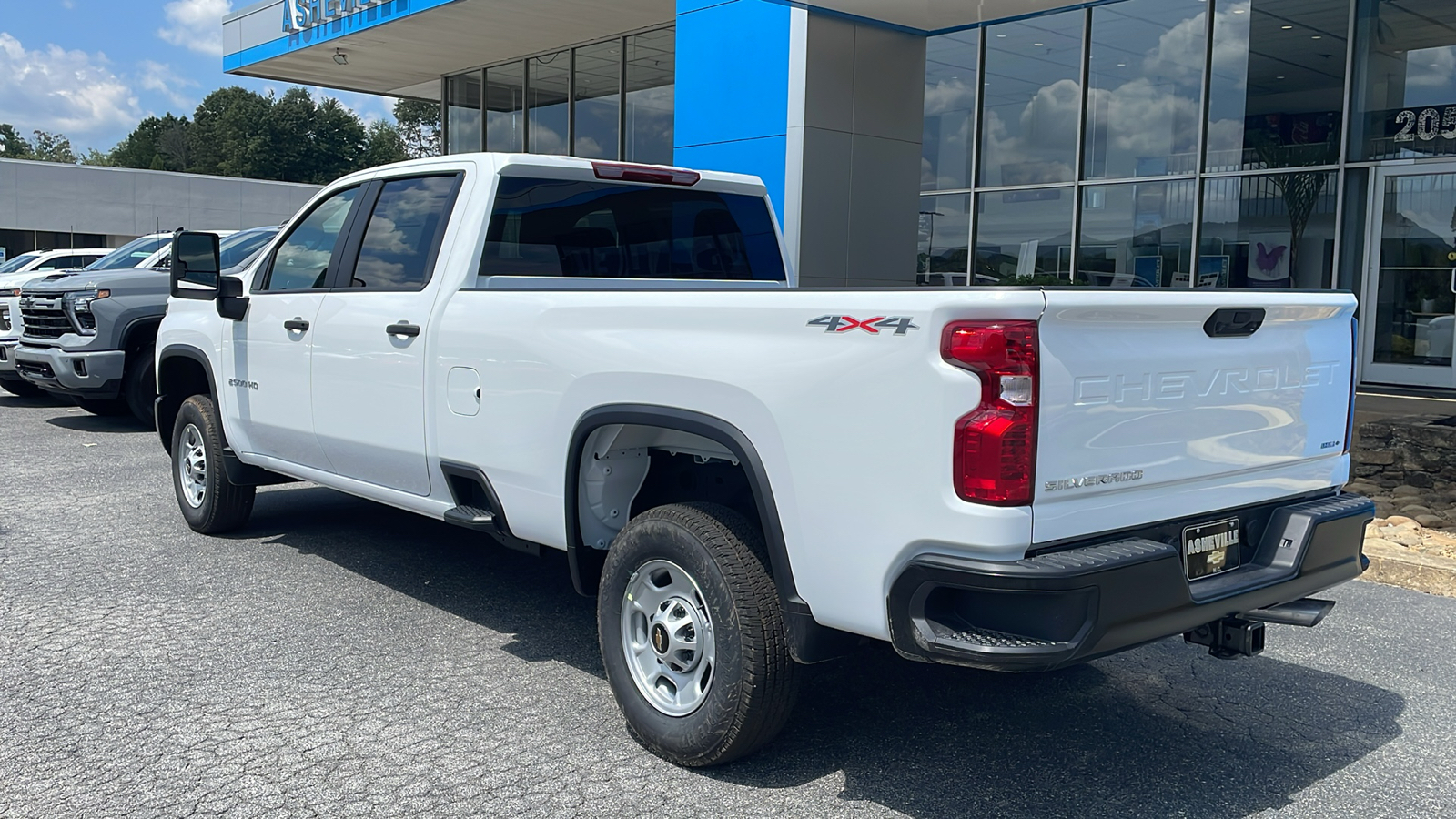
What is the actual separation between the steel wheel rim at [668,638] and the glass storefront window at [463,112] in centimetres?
1929

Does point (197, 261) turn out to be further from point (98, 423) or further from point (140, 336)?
point (98, 423)

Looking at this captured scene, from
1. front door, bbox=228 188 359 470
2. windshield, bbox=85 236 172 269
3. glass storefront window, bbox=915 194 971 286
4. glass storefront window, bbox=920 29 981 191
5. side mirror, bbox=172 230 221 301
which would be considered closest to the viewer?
front door, bbox=228 188 359 470

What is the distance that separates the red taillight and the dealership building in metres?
9.09

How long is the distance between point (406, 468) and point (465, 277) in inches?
34.7

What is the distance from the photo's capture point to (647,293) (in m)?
3.79

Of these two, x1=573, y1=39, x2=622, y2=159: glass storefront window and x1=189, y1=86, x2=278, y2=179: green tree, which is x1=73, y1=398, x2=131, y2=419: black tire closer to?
x1=573, y1=39, x2=622, y2=159: glass storefront window

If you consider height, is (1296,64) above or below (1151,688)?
above

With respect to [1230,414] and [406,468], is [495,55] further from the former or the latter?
[1230,414]

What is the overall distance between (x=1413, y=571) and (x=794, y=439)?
4703mm

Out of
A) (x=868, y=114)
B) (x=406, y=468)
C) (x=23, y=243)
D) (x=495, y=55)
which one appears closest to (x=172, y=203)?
(x=23, y=243)

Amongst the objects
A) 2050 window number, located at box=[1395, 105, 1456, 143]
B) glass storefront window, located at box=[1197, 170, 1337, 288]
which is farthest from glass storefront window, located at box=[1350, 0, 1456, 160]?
glass storefront window, located at box=[1197, 170, 1337, 288]

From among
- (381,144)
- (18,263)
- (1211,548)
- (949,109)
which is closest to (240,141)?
(381,144)

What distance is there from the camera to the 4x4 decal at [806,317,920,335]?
117 inches

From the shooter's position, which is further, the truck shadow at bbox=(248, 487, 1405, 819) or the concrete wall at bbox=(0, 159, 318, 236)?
the concrete wall at bbox=(0, 159, 318, 236)
